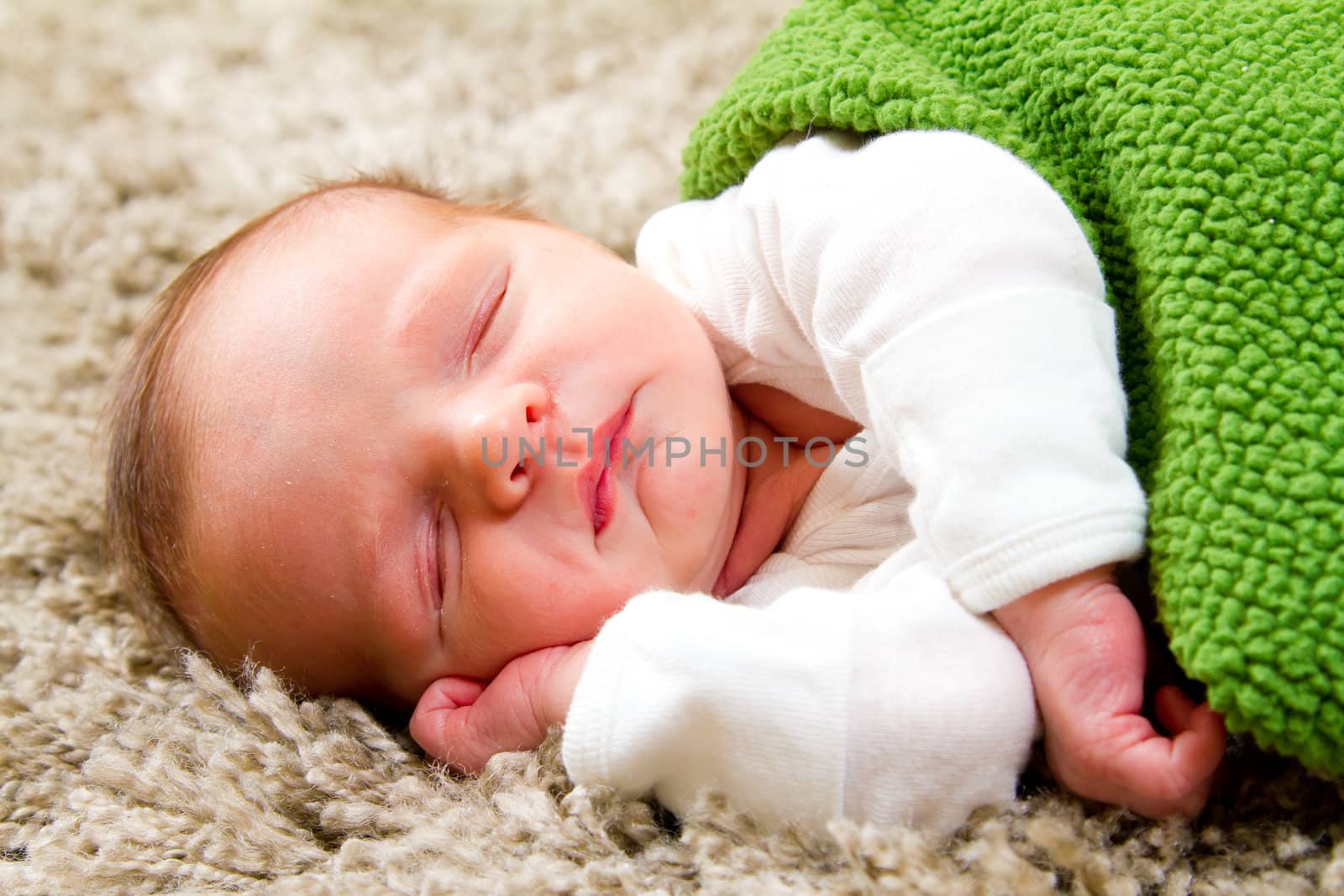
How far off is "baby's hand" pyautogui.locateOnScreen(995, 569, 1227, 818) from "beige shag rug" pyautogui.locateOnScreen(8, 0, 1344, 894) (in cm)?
3

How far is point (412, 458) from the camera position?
3.26 feet

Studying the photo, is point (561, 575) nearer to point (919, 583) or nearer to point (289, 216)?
point (919, 583)

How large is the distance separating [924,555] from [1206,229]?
0.32m

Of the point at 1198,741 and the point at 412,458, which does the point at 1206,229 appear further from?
the point at 412,458

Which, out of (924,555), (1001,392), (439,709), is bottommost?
(439,709)

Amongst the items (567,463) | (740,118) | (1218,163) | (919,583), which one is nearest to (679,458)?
(567,463)

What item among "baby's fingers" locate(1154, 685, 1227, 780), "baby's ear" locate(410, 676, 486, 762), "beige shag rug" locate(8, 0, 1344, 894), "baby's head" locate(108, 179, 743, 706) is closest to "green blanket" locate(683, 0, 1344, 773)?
"baby's fingers" locate(1154, 685, 1227, 780)

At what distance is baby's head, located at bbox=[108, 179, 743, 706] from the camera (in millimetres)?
982

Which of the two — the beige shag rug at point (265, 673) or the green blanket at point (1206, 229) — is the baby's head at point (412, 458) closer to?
the beige shag rug at point (265, 673)

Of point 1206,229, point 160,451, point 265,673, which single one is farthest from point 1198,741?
point 160,451

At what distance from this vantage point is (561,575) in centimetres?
98

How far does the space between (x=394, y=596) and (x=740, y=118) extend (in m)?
0.58

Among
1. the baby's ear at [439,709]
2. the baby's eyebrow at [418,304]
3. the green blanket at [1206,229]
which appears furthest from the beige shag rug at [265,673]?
the baby's eyebrow at [418,304]

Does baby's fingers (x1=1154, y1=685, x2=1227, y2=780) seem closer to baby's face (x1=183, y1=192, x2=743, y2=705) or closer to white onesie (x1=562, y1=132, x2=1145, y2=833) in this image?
white onesie (x1=562, y1=132, x2=1145, y2=833)
